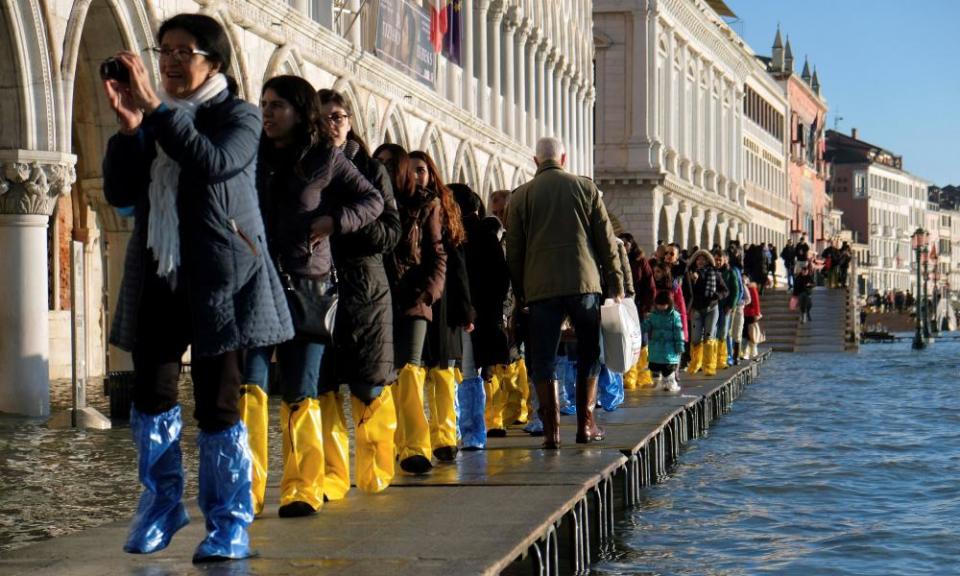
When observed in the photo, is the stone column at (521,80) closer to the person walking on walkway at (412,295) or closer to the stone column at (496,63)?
the stone column at (496,63)

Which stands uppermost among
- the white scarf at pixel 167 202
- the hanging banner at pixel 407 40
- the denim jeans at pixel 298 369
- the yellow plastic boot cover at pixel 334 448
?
the hanging banner at pixel 407 40

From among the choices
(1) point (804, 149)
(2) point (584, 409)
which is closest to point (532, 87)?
(2) point (584, 409)

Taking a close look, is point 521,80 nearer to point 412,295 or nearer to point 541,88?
point 541,88

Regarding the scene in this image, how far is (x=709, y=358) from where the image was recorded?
82.1ft

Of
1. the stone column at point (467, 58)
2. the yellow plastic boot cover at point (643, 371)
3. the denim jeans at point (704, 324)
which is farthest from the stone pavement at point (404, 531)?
the stone column at point (467, 58)

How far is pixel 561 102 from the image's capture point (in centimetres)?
5216

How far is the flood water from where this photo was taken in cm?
898

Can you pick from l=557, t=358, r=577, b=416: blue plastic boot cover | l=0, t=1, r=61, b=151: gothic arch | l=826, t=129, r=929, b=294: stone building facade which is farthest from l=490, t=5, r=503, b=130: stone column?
l=826, t=129, r=929, b=294: stone building facade

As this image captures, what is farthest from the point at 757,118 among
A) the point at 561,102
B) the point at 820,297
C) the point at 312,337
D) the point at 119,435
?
the point at 312,337

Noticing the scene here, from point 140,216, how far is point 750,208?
88959mm

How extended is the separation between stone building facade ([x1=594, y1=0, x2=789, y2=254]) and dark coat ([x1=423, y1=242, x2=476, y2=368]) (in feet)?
176

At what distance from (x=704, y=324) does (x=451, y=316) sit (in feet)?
47.5

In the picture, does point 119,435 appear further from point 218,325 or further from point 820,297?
point 820,297

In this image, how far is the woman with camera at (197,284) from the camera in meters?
6.25
